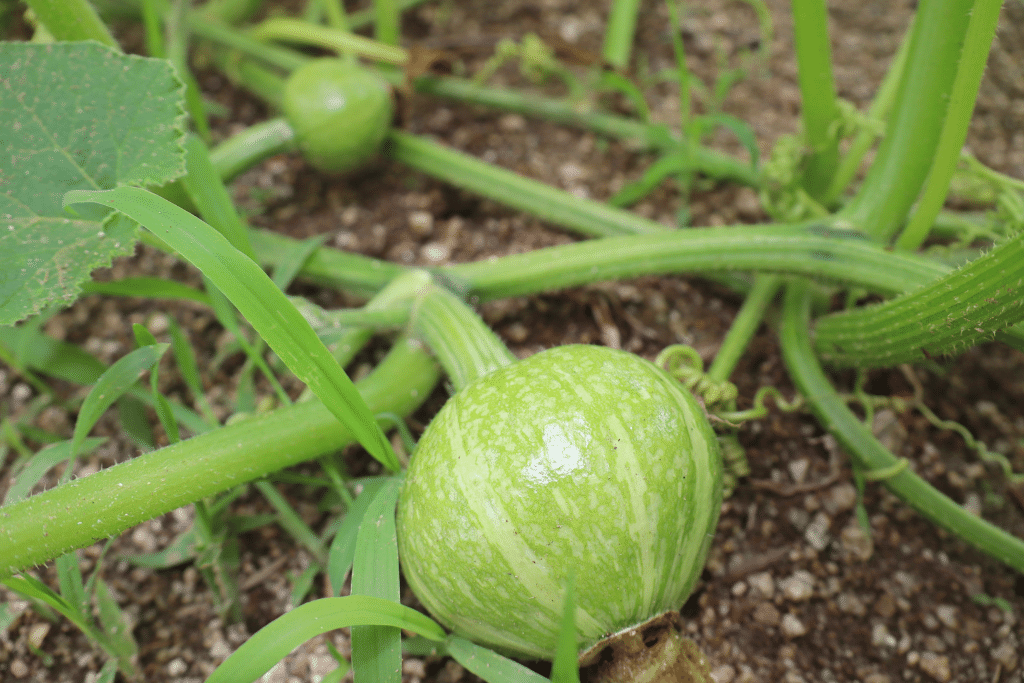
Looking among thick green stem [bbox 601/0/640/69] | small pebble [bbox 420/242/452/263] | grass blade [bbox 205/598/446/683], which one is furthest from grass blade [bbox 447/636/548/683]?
thick green stem [bbox 601/0/640/69]

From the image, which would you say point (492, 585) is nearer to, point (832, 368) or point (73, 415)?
point (832, 368)

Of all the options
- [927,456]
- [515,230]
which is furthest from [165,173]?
[927,456]

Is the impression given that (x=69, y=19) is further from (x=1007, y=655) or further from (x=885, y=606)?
(x=1007, y=655)

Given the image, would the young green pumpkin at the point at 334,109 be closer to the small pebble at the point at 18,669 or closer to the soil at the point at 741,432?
the soil at the point at 741,432

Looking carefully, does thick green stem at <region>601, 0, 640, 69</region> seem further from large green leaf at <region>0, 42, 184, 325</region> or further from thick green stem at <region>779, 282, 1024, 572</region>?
large green leaf at <region>0, 42, 184, 325</region>

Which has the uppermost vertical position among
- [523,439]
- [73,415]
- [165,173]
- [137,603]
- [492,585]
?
[165,173]

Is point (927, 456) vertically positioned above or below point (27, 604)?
below
